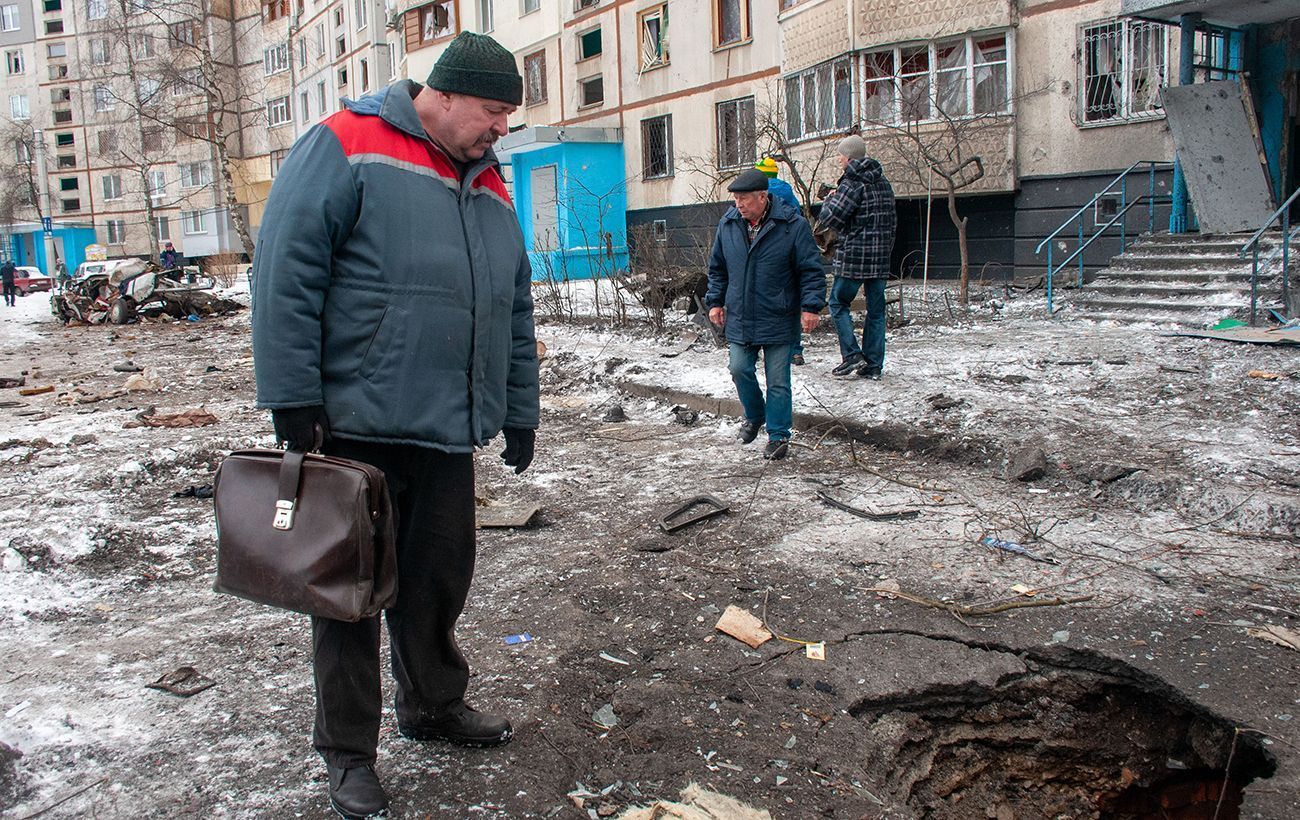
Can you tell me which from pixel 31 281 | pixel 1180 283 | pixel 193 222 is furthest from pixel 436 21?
pixel 1180 283

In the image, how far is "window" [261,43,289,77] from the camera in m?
49.7

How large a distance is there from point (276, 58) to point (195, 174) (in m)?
8.78

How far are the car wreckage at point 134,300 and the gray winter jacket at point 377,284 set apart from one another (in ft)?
70.5

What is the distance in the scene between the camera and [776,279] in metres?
6.34

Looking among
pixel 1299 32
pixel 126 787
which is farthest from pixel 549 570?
pixel 1299 32

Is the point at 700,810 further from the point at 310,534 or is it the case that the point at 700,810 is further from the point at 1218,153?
the point at 1218,153

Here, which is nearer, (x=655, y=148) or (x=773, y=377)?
(x=773, y=377)

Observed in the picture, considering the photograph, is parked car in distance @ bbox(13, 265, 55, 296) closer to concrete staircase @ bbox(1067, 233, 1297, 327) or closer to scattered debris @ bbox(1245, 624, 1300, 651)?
concrete staircase @ bbox(1067, 233, 1297, 327)

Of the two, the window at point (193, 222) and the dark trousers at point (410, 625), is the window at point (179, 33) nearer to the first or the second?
the window at point (193, 222)

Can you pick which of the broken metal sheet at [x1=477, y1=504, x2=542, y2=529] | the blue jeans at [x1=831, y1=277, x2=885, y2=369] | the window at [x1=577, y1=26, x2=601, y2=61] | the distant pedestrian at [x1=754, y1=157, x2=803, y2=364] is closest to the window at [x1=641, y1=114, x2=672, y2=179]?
the window at [x1=577, y1=26, x2=601, y2=61]

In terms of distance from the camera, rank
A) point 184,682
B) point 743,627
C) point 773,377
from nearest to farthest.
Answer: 1. point 184,682
2. point 743,627
3. point 773,377

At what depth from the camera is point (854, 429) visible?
6996 mm

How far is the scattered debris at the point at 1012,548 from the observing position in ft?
14.8

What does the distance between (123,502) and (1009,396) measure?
605 cm
